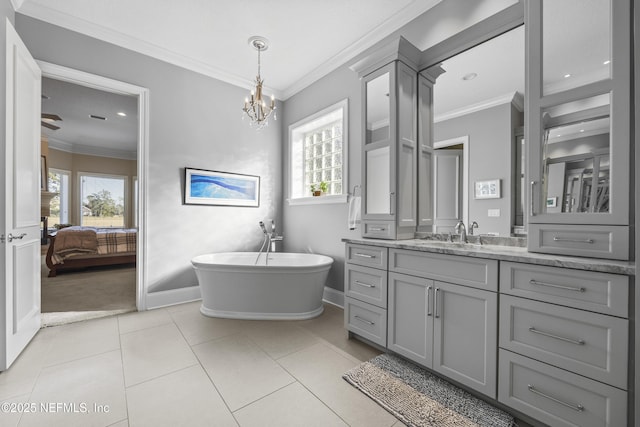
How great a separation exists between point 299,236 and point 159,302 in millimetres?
1856

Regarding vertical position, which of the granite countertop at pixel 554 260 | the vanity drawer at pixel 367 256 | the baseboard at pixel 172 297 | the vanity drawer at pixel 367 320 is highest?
the granite countertop at pixel 554 260

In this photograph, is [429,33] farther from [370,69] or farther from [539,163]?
[539,163]

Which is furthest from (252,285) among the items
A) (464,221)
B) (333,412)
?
(464,221)

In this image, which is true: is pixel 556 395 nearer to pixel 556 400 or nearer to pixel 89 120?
pixel 556 400

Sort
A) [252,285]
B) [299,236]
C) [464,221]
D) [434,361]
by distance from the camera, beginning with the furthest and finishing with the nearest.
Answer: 1. [299,236]
2. [252,285]
3. [464,221]
4. [434,361]

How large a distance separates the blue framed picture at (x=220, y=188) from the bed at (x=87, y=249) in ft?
8.49

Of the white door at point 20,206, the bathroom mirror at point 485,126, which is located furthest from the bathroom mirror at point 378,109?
the white door at point 20,206

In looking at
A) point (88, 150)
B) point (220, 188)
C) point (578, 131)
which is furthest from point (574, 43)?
point (88, 150)

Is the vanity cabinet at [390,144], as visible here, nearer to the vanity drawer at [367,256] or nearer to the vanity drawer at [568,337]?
the vanity drawer at [367,256]

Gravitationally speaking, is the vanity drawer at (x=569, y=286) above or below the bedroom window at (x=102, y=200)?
below

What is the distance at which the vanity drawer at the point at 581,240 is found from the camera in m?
1.26

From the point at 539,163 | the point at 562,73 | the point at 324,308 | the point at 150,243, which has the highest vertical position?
the point at 562,73

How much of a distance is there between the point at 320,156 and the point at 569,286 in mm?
3012

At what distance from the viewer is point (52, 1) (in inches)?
97.6
